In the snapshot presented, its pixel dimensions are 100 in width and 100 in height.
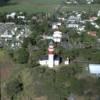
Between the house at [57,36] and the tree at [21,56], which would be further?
the house at [57,36]

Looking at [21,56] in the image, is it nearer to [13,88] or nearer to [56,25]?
[13,88]

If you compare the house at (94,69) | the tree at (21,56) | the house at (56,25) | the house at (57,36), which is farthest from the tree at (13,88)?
the house at (56,25)

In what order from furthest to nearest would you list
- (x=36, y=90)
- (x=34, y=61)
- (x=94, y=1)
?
(x=94, y=1)
(x=34, y=61)
(x=36, y=90)

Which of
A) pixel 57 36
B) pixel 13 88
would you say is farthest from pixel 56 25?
pixel 13 88

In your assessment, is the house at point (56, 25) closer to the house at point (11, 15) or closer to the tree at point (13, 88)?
the house at point (11, 15)

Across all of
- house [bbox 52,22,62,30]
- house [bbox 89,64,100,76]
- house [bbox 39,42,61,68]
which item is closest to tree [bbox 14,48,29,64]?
house [bbox 39,42,61,68]

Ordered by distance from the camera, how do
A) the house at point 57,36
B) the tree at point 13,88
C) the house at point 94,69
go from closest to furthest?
the tree at point 13,88 < the house at point 94,69 < the house at point 57,36

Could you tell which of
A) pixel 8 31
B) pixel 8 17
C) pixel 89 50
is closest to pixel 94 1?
pixel 8 17

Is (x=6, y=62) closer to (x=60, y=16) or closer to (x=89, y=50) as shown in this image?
(x=89, y=50)
